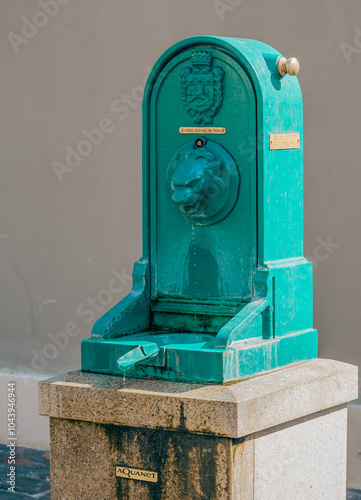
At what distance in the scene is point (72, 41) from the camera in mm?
6309

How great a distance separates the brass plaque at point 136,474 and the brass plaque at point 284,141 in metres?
1.35

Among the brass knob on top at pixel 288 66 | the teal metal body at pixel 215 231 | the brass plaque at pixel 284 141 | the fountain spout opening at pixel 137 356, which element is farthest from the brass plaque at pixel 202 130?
the fountain spout opening at pixel 137 356

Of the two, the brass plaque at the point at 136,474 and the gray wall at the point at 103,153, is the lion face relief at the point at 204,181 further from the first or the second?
the gray wall at the point at 103,153

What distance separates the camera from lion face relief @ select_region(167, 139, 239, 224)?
3771mm

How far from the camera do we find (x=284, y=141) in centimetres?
383

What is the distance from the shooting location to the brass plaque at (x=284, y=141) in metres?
3.75

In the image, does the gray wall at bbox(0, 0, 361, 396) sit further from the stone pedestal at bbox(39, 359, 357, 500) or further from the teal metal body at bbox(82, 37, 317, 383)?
the stone pedestal at bbox(39, 359, 357, 500)

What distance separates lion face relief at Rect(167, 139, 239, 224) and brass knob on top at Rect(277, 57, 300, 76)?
0.40m

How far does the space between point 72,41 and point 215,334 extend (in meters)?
3.09

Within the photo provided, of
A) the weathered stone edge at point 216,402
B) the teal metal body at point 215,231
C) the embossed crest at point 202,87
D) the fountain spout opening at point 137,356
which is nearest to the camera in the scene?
the weathered stone edge at point 216,402

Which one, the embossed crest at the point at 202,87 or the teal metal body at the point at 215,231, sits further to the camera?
the embossed crest at the point at 202,87

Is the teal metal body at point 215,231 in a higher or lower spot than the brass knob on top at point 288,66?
lower

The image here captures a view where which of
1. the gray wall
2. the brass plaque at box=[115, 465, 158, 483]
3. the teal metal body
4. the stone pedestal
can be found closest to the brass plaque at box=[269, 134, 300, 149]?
the teal metal body

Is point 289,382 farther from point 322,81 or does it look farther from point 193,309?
point 322,81
